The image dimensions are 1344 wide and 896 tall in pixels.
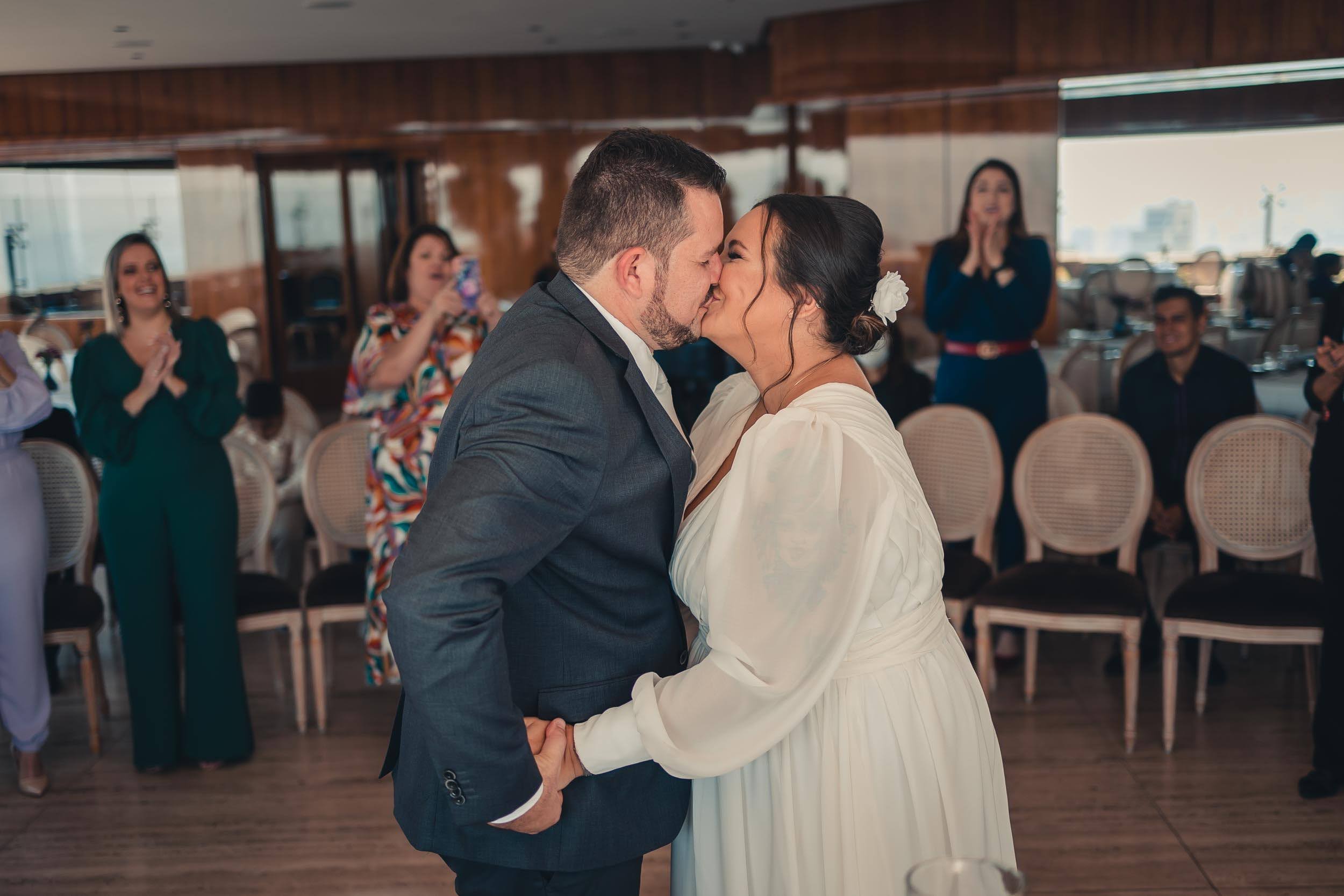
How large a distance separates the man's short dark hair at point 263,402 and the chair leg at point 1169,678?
4.13 m

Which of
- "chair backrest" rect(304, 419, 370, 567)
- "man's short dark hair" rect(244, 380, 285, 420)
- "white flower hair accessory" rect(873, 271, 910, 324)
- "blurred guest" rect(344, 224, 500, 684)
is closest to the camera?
"white flower hair accessory" rect(873, 271, 910, 324)

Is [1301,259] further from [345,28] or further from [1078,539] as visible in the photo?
[345,28]

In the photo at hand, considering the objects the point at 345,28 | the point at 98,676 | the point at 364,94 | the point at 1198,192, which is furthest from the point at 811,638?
the point at 364,94

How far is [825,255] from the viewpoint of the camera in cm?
199

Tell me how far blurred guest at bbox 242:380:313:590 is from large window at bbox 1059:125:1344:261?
5657 millimetres

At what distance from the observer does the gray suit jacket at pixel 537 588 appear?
145 centimetres

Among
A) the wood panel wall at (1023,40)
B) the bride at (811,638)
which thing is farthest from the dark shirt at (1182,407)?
the bride at (811,638)

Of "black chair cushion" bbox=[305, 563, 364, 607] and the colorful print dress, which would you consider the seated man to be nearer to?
the colorful print dress

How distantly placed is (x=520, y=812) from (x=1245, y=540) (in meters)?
3.76

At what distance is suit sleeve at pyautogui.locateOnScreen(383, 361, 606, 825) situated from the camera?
1.44 meters

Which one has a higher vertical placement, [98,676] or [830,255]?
[830,255]

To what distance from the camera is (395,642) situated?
4.84ft

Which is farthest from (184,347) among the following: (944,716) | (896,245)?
(896,245)

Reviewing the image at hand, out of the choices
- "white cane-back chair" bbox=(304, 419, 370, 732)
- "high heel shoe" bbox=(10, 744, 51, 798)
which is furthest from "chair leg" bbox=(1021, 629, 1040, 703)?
"high heel shoe" bbox=(10, 744, 51, 798)
